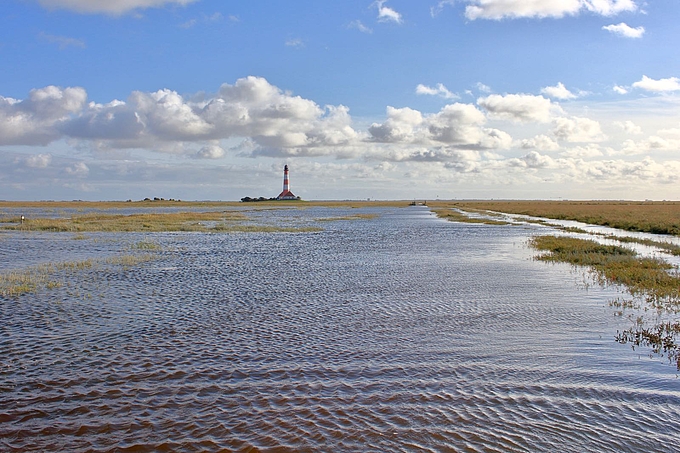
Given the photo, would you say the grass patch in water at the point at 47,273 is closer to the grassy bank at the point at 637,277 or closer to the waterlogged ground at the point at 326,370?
the waterlogged ground at the point at 326,370

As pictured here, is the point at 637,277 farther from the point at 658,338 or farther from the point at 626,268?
the point at 658,338

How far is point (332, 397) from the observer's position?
9156 millimetres

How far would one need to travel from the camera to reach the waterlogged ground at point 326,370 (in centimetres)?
777

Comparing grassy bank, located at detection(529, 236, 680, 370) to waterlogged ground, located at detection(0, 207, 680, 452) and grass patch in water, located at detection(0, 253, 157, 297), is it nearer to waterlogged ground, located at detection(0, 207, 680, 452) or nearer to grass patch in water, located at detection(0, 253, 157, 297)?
waterlogged ground, located at detection(0, 207, 680, 452)

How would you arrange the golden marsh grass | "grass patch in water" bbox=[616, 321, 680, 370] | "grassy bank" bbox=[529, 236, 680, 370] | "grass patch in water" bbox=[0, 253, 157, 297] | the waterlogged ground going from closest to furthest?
the waterlogged ground
"grass patch in water" bbox=[616, 321, 680, 370]
"grassy bank" bbox=[529, 236, 680, 370]
the golden marsh grass
"grass patch in water" bbox=[0, 253, 157, 297]

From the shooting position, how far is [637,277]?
71.5 feet

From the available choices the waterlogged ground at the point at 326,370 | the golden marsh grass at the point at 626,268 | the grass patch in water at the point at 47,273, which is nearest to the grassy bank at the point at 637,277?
the golden marsh grass at the point at 626,268

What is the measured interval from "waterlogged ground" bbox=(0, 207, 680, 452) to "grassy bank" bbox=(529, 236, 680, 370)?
0.83 meters

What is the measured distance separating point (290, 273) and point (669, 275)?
16874 mm

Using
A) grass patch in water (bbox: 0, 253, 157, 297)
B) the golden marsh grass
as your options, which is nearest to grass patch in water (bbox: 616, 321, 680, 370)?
the golden marsh grass

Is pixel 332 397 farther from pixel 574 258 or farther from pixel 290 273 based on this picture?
pixel 574 258

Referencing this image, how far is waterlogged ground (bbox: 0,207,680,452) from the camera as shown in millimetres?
7770

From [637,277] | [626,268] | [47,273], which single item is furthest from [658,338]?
[47,273]

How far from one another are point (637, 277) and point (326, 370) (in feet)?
56.2
